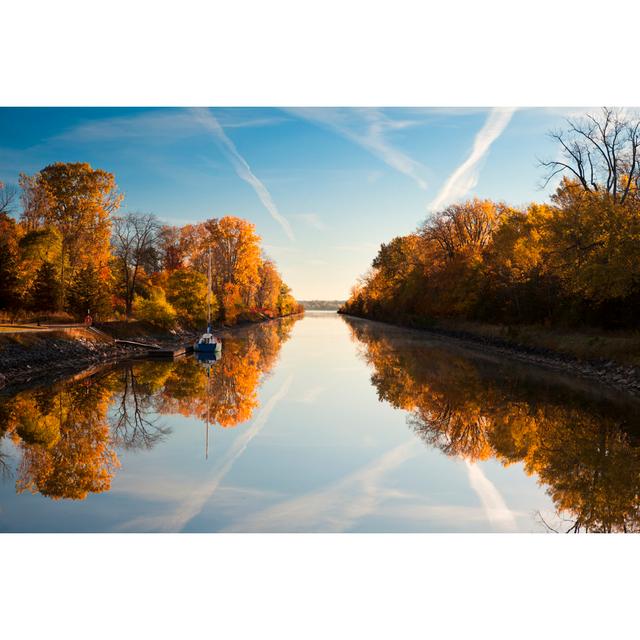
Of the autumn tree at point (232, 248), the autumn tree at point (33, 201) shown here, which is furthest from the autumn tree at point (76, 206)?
the autumn tree at point (232, 248)

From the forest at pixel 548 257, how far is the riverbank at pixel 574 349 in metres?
1.18

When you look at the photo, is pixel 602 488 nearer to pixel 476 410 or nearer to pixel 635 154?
pixel 476 410

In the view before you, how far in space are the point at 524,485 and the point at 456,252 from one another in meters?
47.3

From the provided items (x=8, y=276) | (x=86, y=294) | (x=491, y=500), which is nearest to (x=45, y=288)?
(x=8, y=276)

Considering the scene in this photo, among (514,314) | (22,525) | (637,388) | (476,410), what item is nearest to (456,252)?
(514,314)

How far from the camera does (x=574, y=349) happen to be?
95.9ft

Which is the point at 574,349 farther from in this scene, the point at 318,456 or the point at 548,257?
the point at 318,456

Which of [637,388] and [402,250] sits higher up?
[402,250]

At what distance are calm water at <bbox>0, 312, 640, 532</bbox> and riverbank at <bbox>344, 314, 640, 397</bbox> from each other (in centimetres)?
220

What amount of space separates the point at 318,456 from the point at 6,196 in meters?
33.1

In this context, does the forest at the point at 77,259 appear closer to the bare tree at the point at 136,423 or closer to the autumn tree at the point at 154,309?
the autumn tree at the point at 154,309

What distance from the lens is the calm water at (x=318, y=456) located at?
876cm

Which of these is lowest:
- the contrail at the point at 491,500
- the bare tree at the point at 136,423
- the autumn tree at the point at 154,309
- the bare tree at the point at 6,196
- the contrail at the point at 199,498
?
the bare tree at the point at 136,423

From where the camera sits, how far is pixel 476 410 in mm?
17094
